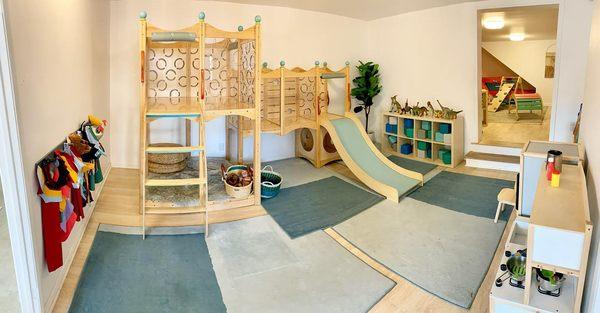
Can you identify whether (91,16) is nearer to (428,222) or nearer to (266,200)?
(266,200)

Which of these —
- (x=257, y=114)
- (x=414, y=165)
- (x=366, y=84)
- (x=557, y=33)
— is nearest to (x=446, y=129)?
(x=414, y=165)

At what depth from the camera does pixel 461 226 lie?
3.82 m

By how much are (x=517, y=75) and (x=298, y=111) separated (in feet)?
26.5

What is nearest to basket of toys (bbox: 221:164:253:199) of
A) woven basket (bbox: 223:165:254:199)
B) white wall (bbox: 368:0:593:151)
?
woven basket (bbox: 223:165:254:199)

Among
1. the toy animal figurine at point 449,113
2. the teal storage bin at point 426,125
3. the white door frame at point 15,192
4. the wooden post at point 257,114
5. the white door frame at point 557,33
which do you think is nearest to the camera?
the white door frame at point 15,192

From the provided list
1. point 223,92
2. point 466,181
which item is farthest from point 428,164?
point 223,92

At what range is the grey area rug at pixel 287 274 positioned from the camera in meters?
2.60

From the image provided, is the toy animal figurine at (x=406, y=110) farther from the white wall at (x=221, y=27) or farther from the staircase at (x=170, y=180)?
the staircase at (x=170, y=180)

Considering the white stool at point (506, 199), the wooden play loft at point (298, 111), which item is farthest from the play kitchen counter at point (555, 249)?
the wooden play loft at point (298, 111)

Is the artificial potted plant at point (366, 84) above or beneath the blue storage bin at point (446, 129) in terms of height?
above

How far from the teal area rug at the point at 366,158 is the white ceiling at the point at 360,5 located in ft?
6.35

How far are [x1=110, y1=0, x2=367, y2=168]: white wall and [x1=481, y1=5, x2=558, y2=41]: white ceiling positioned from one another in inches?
100.0

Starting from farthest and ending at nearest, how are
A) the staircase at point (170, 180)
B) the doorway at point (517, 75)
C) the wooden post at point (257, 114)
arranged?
the doorway at point (517, 75) < the wooden post at point (257, 114) < the staircase at point (170, 180)

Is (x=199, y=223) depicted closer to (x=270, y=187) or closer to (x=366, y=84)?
(x=270, y=187)
